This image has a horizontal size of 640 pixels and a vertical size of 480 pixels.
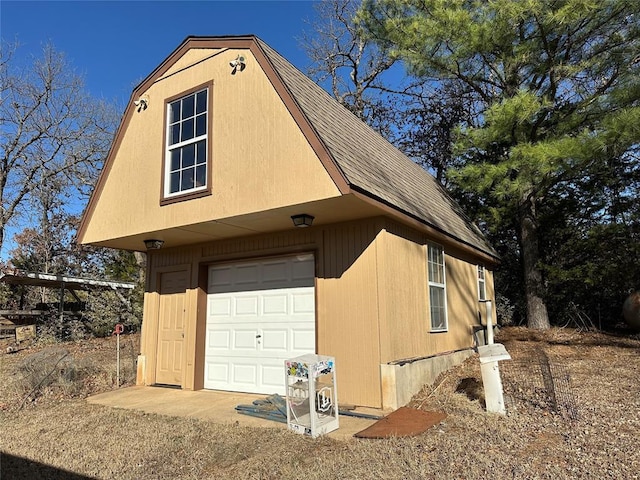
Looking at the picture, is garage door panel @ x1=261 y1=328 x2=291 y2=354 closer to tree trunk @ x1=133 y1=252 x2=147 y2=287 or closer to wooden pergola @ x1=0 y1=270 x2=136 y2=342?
wooden pergola @ x1=0 y1=270 x2=136 y2=342

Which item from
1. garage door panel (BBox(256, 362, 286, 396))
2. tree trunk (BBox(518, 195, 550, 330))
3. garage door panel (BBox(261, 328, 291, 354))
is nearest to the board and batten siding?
garage door panel (BBox(261, 328, 291, 354))

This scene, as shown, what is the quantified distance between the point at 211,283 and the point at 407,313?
4.04 m

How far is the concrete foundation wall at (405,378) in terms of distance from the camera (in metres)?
6.40

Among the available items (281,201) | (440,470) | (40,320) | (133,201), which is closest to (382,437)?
(440,470)

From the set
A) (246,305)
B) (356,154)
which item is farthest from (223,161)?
(246,305)

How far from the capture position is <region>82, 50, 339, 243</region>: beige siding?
21.0ft

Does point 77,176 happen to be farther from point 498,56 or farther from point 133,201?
point 498,56

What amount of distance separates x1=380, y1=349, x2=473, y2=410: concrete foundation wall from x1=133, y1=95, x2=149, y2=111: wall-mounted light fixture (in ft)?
21.5

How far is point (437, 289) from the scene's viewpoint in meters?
8.80

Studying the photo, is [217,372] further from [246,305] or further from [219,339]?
[246,305]

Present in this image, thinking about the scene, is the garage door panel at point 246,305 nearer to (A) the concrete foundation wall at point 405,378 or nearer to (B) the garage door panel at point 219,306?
(B) the garage door panel at point 219,306

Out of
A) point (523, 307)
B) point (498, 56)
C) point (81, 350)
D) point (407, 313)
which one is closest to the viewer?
point (407, 313)

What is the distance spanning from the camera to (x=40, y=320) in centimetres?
1695

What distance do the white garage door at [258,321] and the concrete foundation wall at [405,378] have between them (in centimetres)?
149
